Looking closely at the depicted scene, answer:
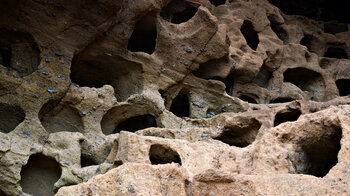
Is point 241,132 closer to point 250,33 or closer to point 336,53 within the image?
point 250,33

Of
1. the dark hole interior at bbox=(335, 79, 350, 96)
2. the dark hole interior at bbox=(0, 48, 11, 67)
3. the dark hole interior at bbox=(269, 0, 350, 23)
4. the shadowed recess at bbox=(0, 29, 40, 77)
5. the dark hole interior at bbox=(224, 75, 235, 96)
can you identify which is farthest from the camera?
the dark hole interior at bbox=(269, 0, 350, 23)

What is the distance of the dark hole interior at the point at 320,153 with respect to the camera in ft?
14.9

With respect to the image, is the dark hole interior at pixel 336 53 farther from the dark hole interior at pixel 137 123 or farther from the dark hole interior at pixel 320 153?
the dark hole interior at pixel 320 153

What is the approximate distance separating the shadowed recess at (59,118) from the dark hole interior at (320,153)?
3727 mm

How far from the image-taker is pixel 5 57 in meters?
7.53

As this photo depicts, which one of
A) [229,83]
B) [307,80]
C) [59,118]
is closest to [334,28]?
[307,80]

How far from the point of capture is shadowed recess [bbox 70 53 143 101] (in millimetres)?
8461

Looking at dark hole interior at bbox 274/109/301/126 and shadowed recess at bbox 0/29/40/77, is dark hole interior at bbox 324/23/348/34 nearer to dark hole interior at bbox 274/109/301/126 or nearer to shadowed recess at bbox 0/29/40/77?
dark hole interior at bbox 274/109/301/126

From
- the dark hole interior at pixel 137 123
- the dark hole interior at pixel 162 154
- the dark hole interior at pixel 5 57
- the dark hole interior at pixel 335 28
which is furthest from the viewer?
the dark hole interior at pixel 335 28


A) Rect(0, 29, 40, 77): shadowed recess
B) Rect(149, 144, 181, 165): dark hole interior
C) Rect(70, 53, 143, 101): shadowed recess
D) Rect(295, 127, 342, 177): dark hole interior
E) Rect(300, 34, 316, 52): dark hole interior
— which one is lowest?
Rect(300, 34, 316, 52): dark hole interior

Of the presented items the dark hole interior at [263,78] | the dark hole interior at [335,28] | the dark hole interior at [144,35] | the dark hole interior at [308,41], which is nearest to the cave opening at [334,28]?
the dark hole interior at [335,28]

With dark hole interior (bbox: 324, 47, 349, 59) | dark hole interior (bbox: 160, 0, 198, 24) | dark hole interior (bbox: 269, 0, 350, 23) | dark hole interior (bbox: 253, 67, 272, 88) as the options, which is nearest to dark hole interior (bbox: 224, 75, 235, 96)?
dark hole interior (bbox: 253, 67, 272, 88)

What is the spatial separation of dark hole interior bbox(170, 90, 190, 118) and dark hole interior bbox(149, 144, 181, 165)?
13.1ft

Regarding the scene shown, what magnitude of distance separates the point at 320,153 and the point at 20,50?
16.4 ft
